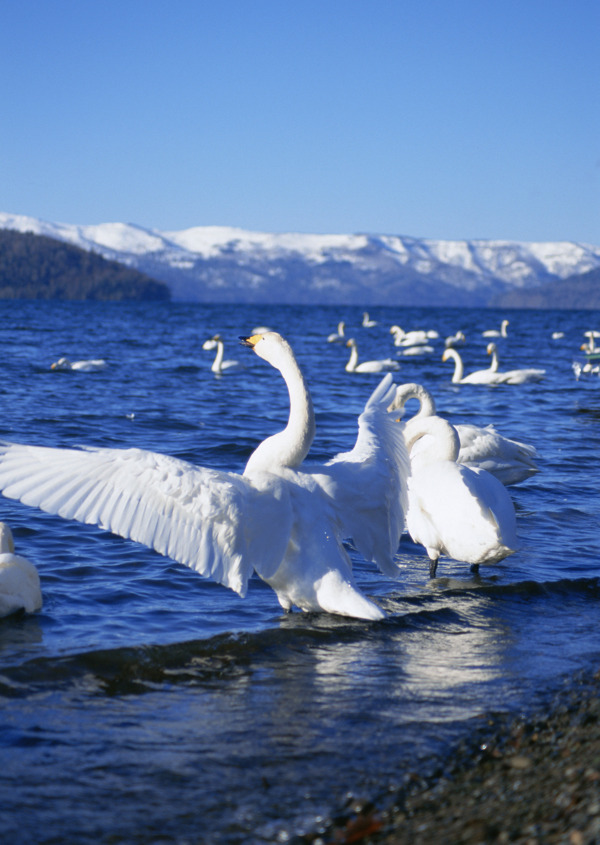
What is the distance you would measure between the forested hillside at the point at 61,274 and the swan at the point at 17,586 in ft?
529

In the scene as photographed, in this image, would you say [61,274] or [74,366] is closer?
[74,366]

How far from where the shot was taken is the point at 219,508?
16.3 ft

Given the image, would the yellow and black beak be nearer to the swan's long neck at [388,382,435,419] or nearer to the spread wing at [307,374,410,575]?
the spread wing at [307,374,410,575]

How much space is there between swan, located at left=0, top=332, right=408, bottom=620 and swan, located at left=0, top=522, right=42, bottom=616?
102 centimetres

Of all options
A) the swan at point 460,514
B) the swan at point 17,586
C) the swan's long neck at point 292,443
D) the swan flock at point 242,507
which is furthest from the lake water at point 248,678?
the swan's long neck at point 292,443

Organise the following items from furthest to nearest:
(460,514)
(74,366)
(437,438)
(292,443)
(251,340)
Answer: (74,366) → (437,438) → (460,514) → (251,340) → (292,443)

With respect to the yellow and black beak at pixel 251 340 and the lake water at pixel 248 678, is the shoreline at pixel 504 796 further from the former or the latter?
the yellow and black beak at pixel 251 340

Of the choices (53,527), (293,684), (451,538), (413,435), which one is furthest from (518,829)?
(53,527)

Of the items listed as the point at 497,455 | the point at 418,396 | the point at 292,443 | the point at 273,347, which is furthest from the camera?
the point at 497,455

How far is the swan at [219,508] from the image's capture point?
4.91m

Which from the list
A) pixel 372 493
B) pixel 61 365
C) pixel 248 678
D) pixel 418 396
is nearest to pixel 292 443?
pixel 372 493

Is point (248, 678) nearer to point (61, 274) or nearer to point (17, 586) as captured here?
point (17, 586)

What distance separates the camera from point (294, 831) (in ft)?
10.3

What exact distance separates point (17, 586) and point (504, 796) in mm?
3545
